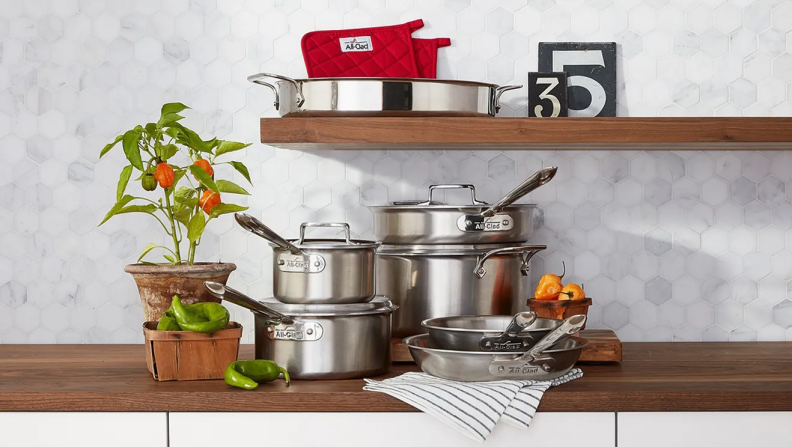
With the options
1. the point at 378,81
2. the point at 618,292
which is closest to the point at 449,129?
the point at 378,81

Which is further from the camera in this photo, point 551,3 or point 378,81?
point 551,3

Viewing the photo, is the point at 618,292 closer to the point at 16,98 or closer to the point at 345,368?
the point at 345,368

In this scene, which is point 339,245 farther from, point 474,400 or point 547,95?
point 547,95

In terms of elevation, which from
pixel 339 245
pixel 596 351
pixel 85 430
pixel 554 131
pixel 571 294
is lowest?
pixel 85 430

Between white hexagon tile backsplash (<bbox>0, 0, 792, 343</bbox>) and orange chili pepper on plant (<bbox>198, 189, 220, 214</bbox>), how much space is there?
31cm

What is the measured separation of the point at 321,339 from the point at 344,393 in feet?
0.48

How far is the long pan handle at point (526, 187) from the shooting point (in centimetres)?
159

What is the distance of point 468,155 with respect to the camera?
2049 mm

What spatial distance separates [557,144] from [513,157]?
0.74ft

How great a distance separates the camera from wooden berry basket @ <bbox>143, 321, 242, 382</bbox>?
153cm

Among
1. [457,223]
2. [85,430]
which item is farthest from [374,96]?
[85,430]

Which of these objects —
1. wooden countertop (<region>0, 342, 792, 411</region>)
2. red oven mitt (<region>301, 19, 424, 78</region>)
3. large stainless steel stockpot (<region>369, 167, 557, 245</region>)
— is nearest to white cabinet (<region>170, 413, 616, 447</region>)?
wooden countertop (<region>0, 342, 792, 411</region>)

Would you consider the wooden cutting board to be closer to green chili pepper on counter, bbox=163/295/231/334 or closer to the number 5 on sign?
green chili pepper on counter, bbox=163/295/231/334

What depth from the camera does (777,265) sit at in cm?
205
